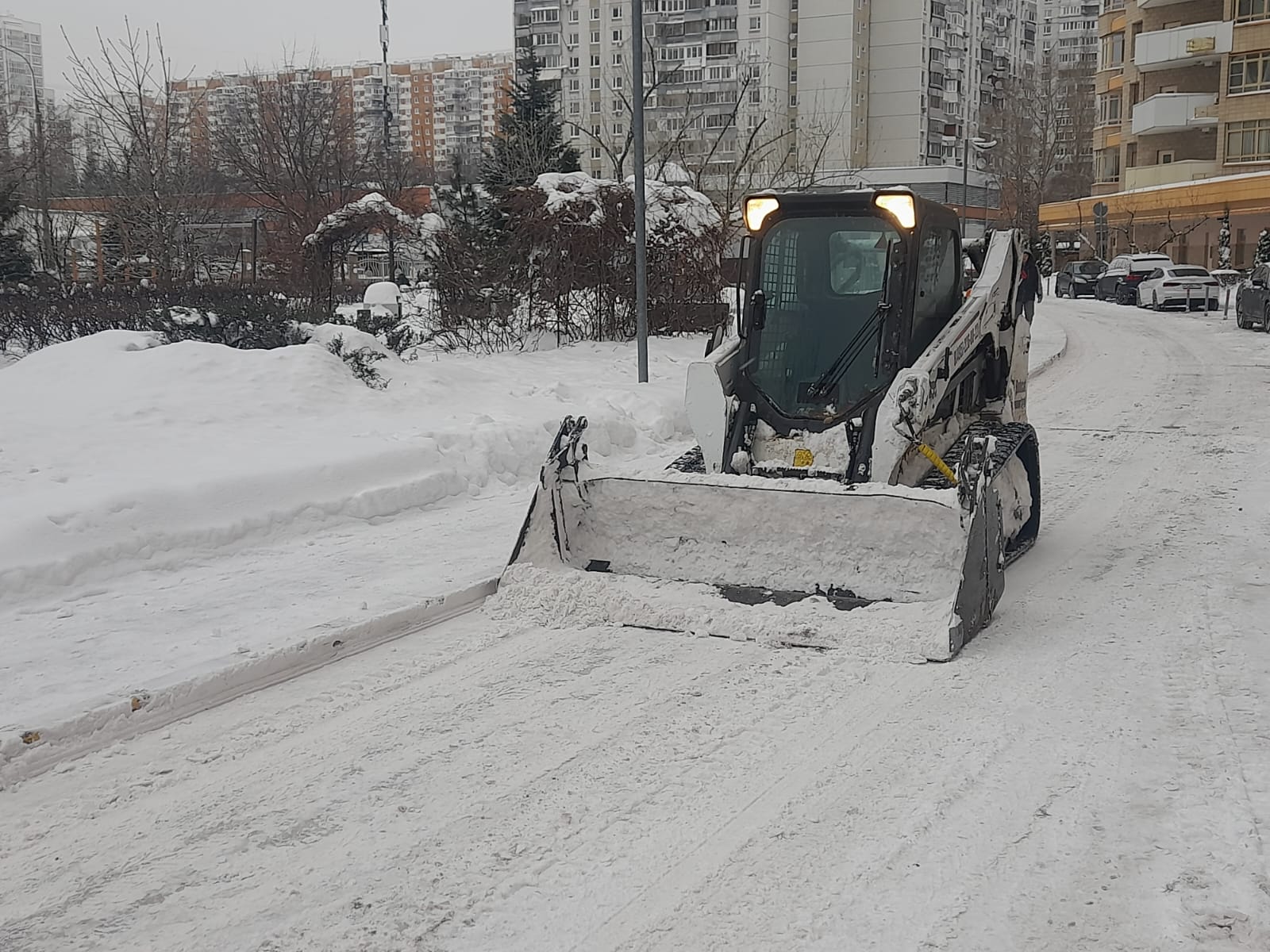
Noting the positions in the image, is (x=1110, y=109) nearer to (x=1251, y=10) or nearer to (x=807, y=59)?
(x=1251, y=10)

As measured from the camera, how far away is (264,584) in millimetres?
6953

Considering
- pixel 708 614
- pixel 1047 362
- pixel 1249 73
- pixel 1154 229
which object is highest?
pixel 1249 73

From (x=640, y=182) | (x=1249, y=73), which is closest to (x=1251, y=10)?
(x=1249, y=73)

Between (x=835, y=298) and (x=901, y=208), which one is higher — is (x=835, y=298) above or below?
below

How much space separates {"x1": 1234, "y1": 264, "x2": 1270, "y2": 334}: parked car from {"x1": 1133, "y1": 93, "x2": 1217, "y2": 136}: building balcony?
110 feet

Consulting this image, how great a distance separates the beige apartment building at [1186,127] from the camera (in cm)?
5162

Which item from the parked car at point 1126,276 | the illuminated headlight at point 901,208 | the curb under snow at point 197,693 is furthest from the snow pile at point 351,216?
the parked car at point 1126,276

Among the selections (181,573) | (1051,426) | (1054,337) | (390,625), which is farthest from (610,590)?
(1054,337)

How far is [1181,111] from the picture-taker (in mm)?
56000

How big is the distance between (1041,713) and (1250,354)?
18215 mm

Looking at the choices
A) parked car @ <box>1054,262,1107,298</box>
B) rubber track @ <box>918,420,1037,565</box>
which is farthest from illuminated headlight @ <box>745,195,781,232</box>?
parked car @ <box>1054,262,1107,298</box>

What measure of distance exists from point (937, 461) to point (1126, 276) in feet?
120

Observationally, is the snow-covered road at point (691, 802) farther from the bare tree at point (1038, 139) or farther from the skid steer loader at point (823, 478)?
the bare tree at point (1038, 139)

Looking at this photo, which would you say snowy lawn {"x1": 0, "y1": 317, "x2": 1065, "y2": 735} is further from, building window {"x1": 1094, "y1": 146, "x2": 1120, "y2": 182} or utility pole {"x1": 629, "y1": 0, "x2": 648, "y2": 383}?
building window {"x1": 1094, "y1": 146, "x2": 1120, "y2": 182}
